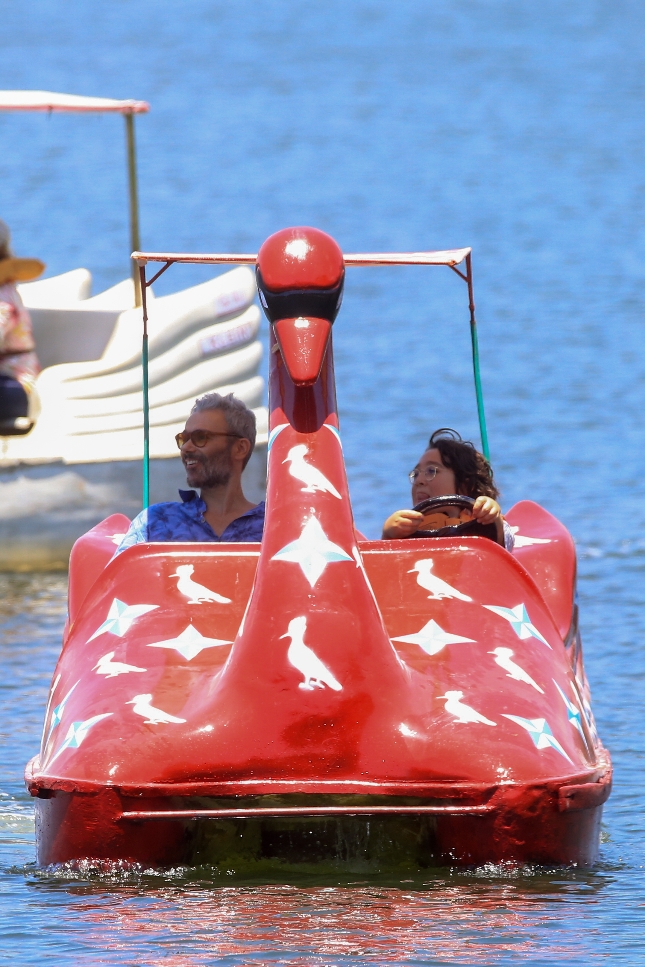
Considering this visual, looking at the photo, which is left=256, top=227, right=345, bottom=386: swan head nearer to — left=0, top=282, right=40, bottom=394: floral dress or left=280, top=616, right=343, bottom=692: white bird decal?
left=280, top=616, right=343, bottom=692: white bird decal

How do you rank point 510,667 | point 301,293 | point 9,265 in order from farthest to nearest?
point 9,265
point 510,667
point 301,293

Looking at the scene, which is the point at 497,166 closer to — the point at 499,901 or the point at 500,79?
the point at 500,79

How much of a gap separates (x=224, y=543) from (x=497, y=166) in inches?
1128

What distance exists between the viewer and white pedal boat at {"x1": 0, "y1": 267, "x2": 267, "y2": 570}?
36.5ft

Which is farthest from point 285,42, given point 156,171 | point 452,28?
point 156,171

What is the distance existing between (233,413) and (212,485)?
0.80ft

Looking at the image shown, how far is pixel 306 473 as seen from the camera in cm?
527

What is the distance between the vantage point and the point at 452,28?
55844 millimetres

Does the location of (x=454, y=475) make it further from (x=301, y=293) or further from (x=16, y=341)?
(x=16, y=341)

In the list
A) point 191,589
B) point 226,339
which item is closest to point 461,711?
point 191,589

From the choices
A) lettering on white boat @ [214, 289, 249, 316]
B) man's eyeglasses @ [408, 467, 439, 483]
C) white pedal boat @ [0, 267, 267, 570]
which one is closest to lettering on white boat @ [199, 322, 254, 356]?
white pedal boat @ [0, 267, 267, 570]

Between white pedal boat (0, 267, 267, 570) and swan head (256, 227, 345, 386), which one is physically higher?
white pedal boat (0, 267, 267, 570)

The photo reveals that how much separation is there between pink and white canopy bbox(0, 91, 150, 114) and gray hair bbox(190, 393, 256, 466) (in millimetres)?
5434

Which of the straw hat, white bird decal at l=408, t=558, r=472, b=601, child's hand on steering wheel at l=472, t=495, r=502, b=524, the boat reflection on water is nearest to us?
the boat reflection on water
